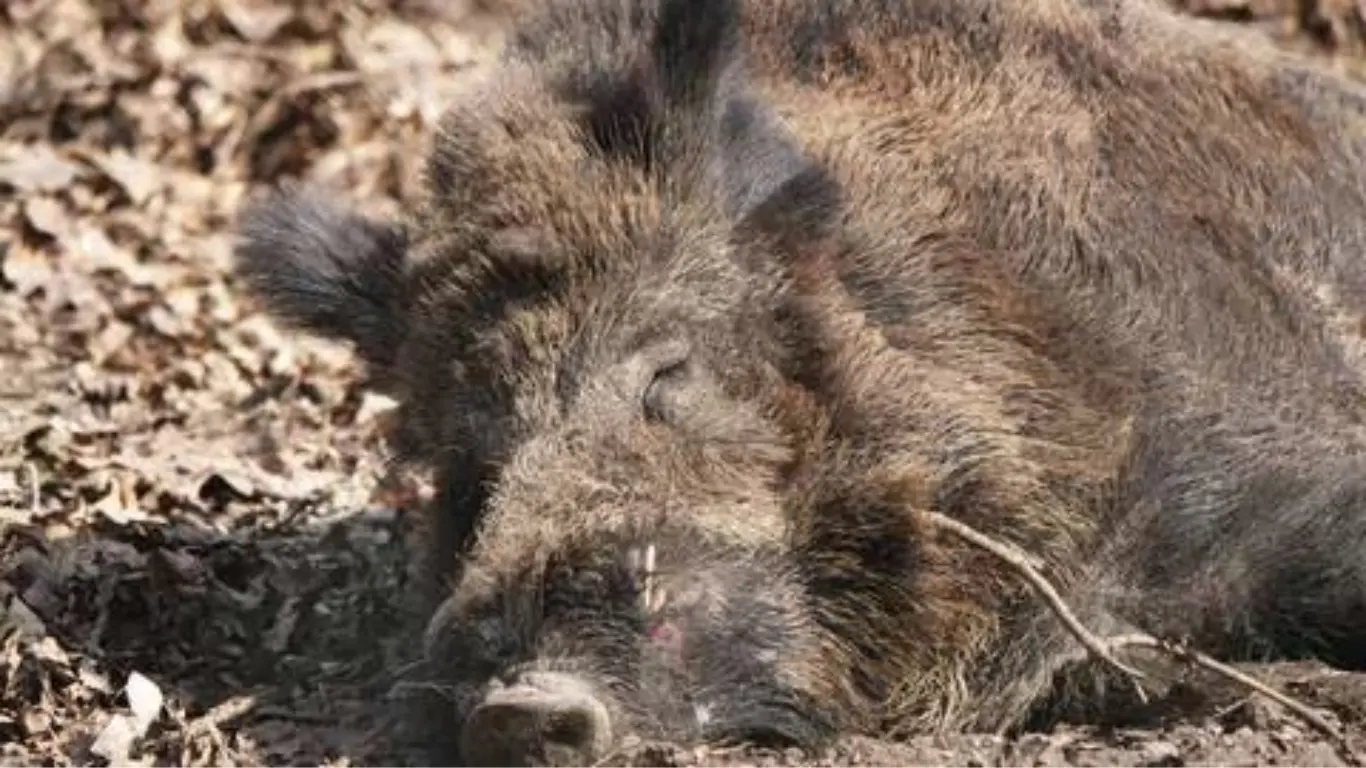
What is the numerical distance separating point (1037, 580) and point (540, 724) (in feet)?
3.86

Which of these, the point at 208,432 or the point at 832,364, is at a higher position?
the point at 832,364

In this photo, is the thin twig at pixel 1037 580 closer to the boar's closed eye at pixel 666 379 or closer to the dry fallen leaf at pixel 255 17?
the boar's closed eye at pixel 666 379

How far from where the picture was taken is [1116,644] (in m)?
5.64

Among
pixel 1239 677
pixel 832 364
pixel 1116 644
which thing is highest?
pixel 832 364

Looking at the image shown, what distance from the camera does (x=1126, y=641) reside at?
560cm

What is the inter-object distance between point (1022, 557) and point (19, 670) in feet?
7.35

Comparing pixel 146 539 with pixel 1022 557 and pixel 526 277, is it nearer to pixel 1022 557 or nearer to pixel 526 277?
pixel 526 277

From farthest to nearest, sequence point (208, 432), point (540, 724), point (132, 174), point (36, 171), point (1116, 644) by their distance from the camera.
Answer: point (132, 174), point (36, 171), point (208, 432), point (1116, 644), point (540, 724)

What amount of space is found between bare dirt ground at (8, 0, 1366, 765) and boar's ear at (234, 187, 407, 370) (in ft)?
2.44

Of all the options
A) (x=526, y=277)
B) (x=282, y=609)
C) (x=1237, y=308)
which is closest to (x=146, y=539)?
(x=282, y=609)

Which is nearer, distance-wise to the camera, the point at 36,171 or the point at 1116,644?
the point at 1116,644

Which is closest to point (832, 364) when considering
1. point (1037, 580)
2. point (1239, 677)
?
point (1037, 580)

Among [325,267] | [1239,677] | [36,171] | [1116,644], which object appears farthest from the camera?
[36,171]

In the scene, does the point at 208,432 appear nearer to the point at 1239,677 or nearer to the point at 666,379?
the point at 666,379
